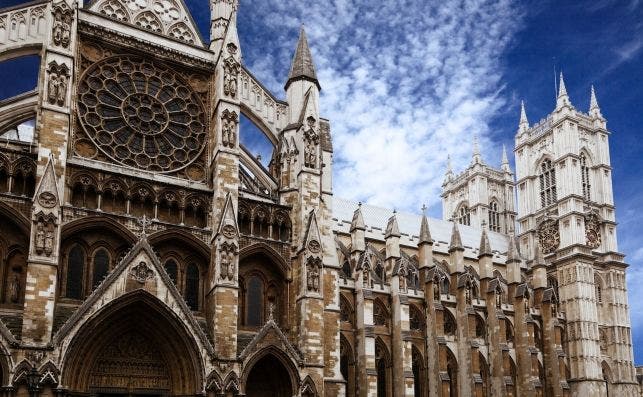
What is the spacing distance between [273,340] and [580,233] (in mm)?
38839

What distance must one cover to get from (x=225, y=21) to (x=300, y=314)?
46.4ft

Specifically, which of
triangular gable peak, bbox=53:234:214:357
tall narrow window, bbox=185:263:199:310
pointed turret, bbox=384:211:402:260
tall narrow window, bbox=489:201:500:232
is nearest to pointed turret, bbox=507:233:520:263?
pointed turret, bbox=384:211:402:260

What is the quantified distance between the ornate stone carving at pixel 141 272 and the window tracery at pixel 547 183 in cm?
4581

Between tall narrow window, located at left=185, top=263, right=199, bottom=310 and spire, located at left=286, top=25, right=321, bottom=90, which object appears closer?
tall narrow window, located at left=185, top=263, right=199, bottom=310

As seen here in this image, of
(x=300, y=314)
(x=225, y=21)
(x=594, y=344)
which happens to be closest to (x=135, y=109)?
(x=225, y=21)

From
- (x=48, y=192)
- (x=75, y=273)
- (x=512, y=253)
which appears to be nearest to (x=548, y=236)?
(x=512, y=253)

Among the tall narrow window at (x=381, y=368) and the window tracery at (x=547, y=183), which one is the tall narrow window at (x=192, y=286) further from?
the window tracery at (x=547, y=183)

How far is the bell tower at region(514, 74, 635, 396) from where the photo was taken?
56.4 meters

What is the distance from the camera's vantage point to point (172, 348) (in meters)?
27.0

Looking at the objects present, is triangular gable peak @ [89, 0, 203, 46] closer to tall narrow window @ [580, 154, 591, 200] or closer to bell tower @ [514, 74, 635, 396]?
bell tower @ [514, 74, 635, 396]

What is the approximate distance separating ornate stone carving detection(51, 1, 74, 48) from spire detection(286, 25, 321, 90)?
10.6 meters

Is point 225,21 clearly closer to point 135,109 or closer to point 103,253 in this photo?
point 135,109

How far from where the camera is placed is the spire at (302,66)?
33906 mm

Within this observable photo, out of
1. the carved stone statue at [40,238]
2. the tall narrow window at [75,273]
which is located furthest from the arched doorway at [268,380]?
the carved stone statue at [40,238]
